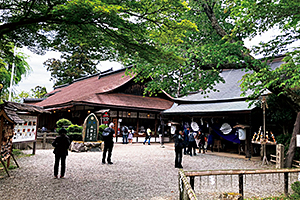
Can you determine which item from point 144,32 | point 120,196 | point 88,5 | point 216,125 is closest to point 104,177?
point 120,196

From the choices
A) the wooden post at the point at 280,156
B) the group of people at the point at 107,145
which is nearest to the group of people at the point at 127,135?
the group of people at the point at 107,145

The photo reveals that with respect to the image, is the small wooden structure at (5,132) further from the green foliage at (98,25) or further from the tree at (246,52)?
the tree at (246,52)

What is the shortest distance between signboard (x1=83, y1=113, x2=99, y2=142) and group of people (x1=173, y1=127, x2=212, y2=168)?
5.34 m

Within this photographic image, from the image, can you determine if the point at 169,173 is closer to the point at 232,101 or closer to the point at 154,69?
the point at 154,69

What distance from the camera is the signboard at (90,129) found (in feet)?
42.2

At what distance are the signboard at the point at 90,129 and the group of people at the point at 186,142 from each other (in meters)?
5.34

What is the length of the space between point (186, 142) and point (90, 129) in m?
5.74

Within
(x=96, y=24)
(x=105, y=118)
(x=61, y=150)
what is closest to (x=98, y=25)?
(x=96, y=24)

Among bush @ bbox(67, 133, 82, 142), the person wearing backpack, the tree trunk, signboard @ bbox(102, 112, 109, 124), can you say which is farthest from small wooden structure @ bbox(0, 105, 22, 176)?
the person wearing backpack

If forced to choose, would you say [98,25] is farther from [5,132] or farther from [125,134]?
[125,134]

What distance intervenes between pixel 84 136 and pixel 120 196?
8.47 meters

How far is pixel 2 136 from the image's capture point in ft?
21.3

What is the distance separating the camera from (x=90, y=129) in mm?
12977

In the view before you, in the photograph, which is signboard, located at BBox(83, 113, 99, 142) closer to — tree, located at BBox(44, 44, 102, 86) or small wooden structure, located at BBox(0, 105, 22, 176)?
small wooden structure, located at BBox(0, 105, 22, 176)
